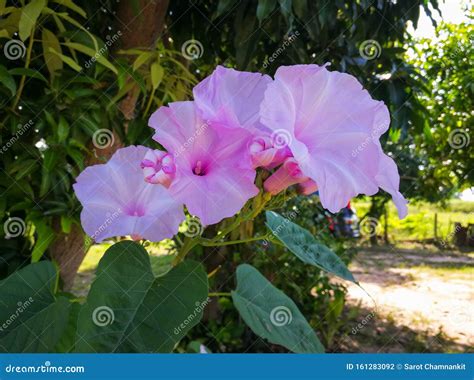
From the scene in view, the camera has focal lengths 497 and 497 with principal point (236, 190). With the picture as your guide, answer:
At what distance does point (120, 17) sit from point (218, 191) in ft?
3.62

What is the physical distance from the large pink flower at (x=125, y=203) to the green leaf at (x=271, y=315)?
0.43 ft

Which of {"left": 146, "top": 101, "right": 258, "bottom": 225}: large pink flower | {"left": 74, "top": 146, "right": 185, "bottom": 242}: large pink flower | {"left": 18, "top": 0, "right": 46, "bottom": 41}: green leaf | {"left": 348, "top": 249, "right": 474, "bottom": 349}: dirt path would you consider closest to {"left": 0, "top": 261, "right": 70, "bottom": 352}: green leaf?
{"left": 74, "top": 146, "right": 185, "bottom": 242}: large pink flower

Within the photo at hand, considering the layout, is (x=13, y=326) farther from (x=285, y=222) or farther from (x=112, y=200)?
(x=285, y=222)

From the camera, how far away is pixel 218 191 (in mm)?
365

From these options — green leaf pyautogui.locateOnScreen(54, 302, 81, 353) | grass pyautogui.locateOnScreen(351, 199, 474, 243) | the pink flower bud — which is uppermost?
the pink flower bud

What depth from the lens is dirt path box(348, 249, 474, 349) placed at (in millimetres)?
2672

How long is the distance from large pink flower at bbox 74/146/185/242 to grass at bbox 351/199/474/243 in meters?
2.47

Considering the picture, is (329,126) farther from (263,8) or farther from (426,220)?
(426,220)

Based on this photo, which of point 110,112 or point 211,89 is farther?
point 110,112

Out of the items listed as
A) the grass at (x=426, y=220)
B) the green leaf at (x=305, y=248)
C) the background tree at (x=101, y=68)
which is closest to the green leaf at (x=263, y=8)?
the background tree at (x=101, y=68)

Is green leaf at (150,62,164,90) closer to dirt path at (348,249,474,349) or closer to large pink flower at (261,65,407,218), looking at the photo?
large pink flower at (261,65,407,218)

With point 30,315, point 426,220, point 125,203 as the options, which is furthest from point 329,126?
point 426,220

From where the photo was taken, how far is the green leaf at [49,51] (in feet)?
3.36
